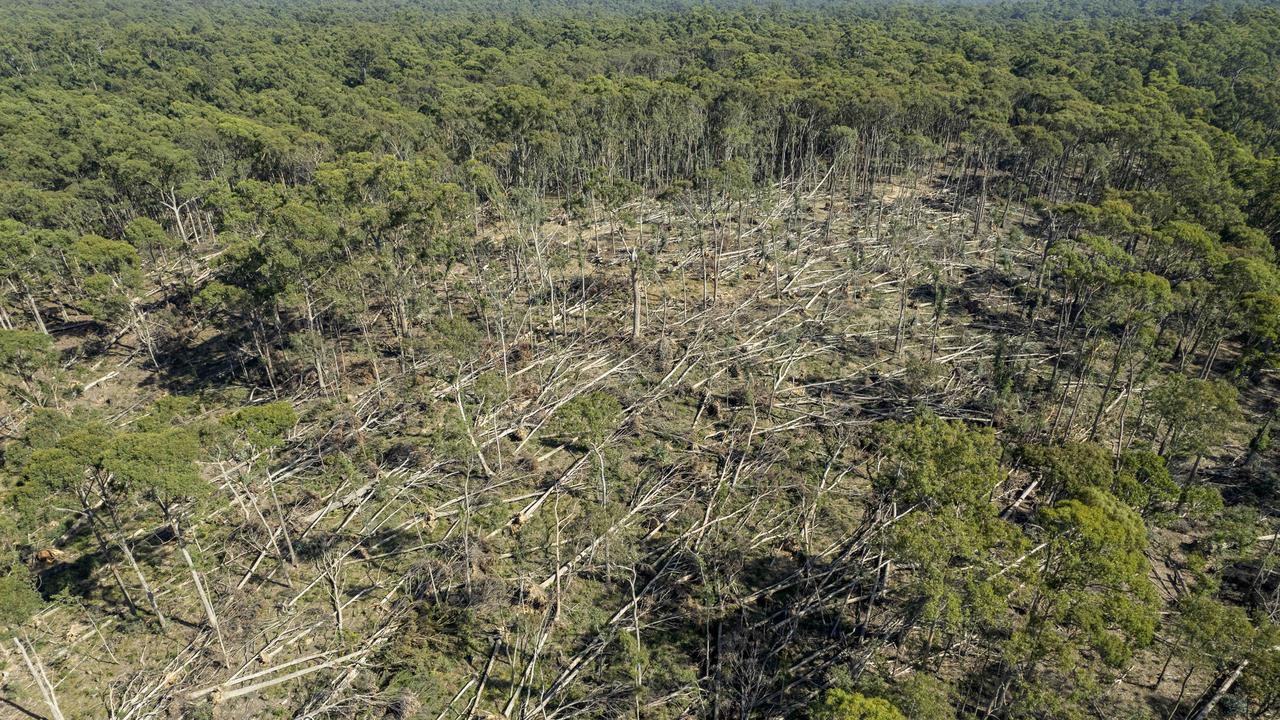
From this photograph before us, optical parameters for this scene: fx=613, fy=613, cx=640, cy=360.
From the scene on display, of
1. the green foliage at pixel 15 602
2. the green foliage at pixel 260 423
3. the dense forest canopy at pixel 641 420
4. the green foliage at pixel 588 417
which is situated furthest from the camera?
the green foliage at pixel 588 417

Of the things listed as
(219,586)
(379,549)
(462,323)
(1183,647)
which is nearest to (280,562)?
(219,586)

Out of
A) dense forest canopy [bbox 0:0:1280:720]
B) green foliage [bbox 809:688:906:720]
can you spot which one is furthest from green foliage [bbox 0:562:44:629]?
green foliage [bbox 809:688:906:720]

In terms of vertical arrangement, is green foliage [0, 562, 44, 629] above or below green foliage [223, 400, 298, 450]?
below

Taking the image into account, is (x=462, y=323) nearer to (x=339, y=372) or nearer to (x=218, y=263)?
(x=339, y=372)

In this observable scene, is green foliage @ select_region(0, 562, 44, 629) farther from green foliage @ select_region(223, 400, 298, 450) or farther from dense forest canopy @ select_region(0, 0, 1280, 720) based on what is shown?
green foliage @ select_region(223, 400, 298, 450)

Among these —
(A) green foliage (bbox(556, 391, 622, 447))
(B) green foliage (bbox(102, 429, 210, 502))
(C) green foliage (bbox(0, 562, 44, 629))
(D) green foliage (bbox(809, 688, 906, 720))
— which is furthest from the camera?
(A) green foliage (bbox(556, 391, 622, 447))

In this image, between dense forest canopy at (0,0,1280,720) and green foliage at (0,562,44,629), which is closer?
green foliage at (0,562,44,629)

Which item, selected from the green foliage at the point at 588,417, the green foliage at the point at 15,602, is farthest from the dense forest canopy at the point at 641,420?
the green foliage at the point at 588,417

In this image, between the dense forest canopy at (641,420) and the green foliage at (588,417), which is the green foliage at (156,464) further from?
the green foliage at (588,417)

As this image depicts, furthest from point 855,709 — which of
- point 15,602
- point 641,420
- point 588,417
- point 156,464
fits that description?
point 15,602
